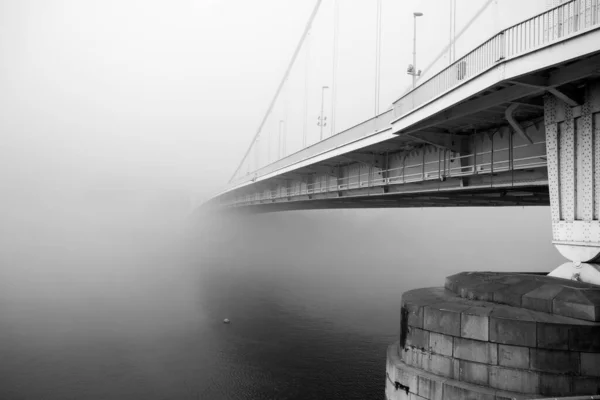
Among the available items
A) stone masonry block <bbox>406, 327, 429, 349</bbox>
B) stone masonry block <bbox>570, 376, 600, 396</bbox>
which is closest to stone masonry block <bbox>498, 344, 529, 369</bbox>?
stone masonry block <bbox>570, 376, 600, 396</bbox>

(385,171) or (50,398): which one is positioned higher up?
(385,171)

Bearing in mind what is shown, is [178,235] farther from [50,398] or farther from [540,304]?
[540,304]

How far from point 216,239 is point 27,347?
76287mm

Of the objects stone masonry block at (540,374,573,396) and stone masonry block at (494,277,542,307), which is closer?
stone masonry block at (540,374,573,396)

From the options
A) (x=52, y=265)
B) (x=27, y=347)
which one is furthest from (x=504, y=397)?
(x=52, y=265)

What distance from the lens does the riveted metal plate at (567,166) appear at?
35.8 feet

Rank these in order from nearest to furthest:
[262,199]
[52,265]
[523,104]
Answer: [523,104]
[262,199]
[52,265]

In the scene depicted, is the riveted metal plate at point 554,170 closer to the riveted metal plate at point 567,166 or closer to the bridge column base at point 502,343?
the riveted metal plate at point 567,166

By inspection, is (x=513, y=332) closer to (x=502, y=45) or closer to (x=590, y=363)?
(x=590, y=363)

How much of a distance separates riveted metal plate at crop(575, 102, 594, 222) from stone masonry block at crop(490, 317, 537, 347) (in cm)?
321

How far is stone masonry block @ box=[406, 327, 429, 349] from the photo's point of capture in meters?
10.9

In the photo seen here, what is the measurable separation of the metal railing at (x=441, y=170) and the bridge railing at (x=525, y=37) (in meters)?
3.46

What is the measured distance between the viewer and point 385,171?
23.2 metres

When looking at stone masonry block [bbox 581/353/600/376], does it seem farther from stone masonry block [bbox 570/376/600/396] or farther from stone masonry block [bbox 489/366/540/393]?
stone masonry block [bbox 489/366/540/393]
